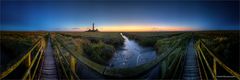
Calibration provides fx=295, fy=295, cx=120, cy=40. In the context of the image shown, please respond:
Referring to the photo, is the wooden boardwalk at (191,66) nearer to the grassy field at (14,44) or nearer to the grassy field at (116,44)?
the grassy field at (116,44)

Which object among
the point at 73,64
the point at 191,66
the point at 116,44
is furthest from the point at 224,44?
the point at 73,64

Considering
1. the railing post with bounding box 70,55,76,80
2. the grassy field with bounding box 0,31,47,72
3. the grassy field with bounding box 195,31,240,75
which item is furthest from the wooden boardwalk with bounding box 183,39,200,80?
the grassy field with bounding box 0,31,47,72

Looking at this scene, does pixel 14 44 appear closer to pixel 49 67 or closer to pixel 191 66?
pixel 49 67

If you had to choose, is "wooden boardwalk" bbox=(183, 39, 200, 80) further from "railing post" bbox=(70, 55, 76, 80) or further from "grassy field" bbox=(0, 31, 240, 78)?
"railing post" bbox=(70, 55, 76, 80)

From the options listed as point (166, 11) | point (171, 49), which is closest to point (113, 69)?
point (171, 49)

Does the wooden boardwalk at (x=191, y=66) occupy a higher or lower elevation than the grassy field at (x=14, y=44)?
lower

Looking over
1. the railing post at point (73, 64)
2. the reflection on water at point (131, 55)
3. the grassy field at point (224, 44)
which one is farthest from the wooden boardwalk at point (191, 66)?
the railing post at point (73, 64)

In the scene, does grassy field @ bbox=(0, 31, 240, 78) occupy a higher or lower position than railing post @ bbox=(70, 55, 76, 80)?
higher

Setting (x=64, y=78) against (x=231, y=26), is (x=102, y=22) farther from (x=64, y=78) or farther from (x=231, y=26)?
(x=231, y=26)
